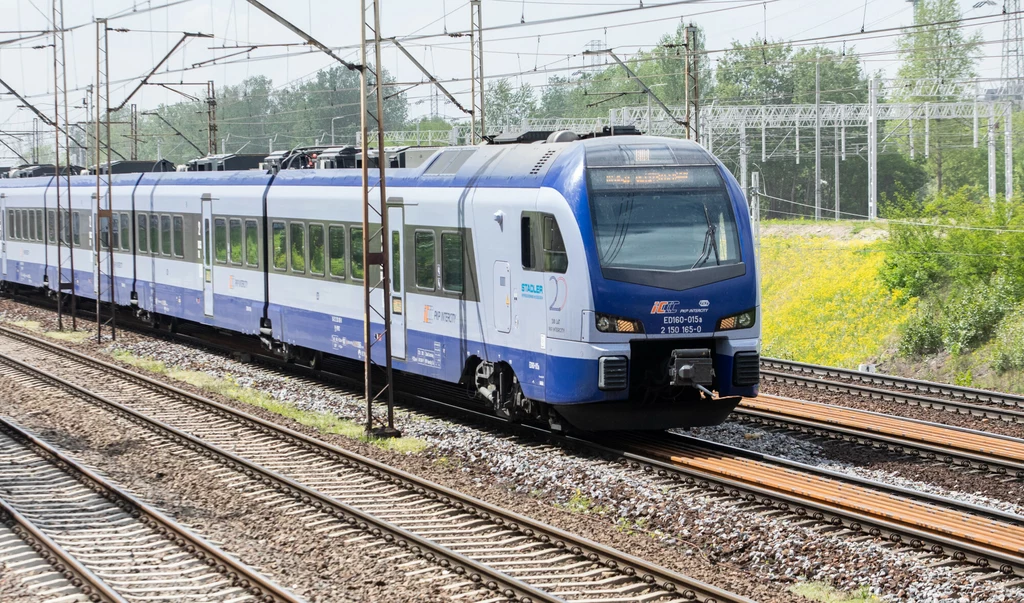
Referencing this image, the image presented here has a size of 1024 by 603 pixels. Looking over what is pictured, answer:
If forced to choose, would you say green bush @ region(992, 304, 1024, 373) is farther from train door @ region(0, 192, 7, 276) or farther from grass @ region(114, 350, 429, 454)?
train door @ region(0, 192, 7, 276)

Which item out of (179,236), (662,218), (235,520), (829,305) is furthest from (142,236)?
(829,305)

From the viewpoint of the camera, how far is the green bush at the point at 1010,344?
21.4 meters

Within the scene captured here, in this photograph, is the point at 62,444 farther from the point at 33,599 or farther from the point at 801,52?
the point at 801,52

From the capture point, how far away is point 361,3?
49.3 ft

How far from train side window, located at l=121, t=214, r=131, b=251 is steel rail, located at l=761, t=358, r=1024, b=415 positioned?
15.2m

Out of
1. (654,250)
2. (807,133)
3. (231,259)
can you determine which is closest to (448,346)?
(654,250)

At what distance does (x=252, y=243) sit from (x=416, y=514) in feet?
36.1

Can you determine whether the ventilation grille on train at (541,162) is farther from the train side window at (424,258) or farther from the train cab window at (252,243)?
the train cab window at (252,243)

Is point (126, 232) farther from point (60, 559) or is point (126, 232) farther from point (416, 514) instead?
point (60, 559)

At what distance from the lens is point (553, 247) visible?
13.3 m

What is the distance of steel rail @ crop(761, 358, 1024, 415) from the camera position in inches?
659

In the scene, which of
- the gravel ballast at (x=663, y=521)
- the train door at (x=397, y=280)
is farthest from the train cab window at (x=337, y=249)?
the gravel ballast at (x=663, y=521)

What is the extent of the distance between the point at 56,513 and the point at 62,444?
12.3 ft

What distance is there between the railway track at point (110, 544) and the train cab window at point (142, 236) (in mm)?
13327
